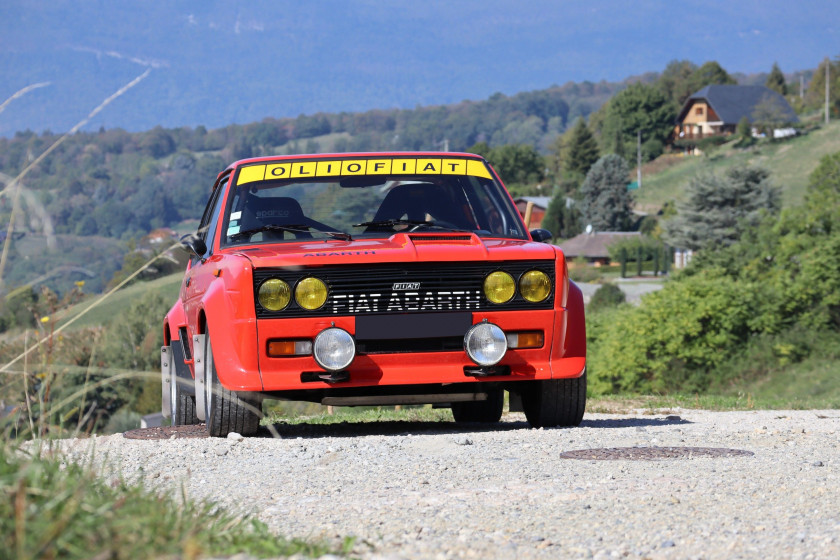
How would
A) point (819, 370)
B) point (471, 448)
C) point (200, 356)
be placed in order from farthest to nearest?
point (819, 370), point (200, 356), point (471, 448)

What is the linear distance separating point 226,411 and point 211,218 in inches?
86.1

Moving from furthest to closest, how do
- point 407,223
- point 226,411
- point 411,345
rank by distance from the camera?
point 407,223, point 226,411, point 411,345

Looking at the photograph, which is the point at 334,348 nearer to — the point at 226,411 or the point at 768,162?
the point at 226,411

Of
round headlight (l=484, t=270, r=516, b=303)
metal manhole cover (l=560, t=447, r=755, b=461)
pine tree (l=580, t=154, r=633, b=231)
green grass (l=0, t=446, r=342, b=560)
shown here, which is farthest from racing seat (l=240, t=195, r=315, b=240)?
pine tree (l=580, t=154, r=633, b=231)

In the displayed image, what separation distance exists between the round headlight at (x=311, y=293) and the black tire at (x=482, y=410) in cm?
258

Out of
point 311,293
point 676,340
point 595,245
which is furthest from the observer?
point 595,245

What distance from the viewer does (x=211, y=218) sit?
350 inches

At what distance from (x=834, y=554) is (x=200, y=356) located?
184 inches

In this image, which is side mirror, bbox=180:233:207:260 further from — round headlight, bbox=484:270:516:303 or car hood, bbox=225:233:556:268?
round headlight, bbox=484:270:516:303

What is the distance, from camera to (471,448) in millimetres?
6352

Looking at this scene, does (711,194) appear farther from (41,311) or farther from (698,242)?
(41,311)

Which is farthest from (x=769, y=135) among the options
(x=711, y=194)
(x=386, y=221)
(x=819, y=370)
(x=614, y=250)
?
(x=386, y=221)

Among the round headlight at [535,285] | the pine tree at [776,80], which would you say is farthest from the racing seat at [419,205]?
the pine tree at [776,80]

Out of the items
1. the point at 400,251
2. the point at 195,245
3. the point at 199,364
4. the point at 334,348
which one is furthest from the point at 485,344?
the point at 195,245
